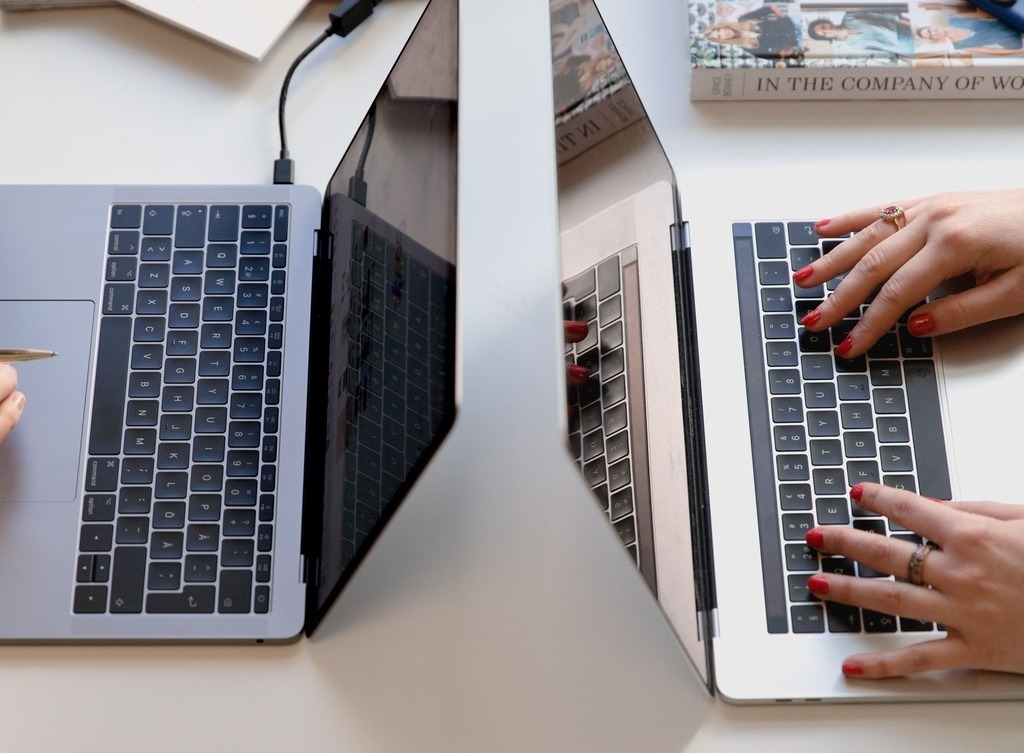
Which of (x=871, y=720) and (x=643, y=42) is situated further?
(x=643, y=42)

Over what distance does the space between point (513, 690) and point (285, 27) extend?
62 cm

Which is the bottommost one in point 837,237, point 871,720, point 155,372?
point 871,720

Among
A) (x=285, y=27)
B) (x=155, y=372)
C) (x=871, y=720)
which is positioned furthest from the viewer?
(x=285, y=27)

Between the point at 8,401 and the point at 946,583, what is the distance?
71 centimetres

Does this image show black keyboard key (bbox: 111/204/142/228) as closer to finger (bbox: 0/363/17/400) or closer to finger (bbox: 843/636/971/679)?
finger (bbox: 0/363/17/400)

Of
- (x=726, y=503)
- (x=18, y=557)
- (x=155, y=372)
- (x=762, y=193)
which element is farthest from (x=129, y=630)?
(x=762, y=193)

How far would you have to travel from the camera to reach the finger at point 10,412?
2.35ft

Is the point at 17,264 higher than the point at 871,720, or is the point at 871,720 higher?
the point at 17,264

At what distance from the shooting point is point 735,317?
795mm

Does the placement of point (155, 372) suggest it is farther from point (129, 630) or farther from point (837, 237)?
point (837, 237)

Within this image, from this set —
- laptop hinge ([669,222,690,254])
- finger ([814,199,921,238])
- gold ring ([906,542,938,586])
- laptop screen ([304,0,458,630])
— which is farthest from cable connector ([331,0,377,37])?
gold ring ([906,542,938,586])

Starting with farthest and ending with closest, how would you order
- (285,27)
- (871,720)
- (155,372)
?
(285,27), (155,372), (871,720)

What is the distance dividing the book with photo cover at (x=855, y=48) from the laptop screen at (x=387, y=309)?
300mm

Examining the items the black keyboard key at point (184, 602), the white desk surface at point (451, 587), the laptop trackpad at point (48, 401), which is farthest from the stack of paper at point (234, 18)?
the black keyboard key at point (184, 602)
